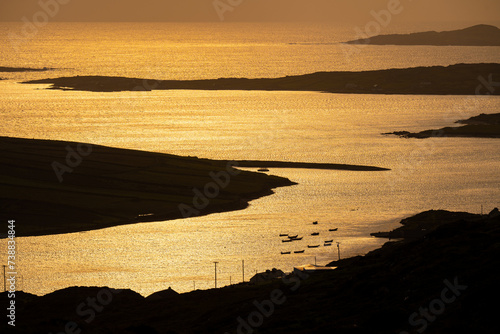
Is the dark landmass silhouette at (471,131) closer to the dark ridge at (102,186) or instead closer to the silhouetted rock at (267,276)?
the dark ridge at (102,186)

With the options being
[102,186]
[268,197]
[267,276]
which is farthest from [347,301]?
[102,186]

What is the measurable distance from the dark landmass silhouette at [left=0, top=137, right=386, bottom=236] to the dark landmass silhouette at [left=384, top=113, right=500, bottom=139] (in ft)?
179

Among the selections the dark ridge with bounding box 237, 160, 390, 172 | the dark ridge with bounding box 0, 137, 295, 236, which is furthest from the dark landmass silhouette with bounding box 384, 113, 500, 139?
the dark ridge with bounding box 0, 137, 295, 236

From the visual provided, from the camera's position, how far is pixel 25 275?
74.3 meters

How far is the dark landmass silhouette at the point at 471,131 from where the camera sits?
15888 centimetres

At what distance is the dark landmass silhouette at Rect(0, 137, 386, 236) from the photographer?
299 ft

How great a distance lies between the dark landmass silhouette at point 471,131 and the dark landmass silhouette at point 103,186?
5458cm

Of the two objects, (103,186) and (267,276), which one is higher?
(103,186)

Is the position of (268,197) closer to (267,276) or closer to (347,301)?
(267,276)

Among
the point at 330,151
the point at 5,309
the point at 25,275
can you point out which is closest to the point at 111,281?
the point at 25,275

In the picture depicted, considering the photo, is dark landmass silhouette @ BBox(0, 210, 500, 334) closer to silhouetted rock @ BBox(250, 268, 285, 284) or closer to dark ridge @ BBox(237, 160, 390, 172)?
silhouetted rock @ BBox(250, 268, 285, 284)

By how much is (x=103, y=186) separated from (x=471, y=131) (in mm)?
83607

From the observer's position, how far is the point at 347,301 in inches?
2103

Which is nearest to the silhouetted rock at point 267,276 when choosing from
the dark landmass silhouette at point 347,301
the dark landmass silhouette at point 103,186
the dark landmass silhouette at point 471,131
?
the dark landmass silhouette at point 347,301
